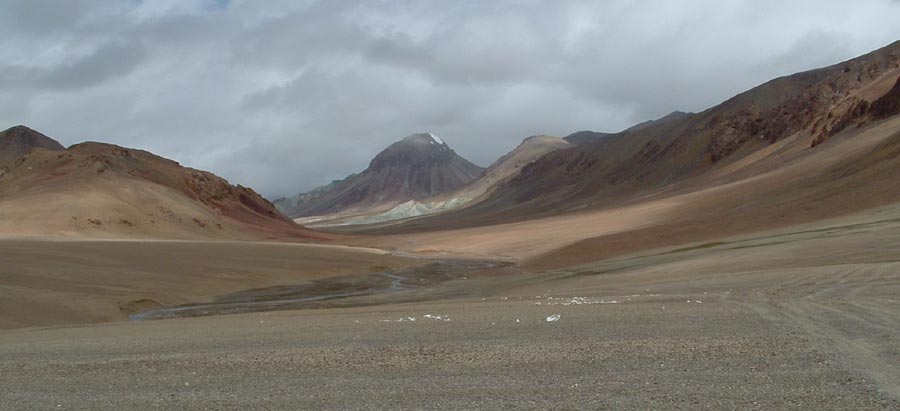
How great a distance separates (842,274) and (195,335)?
13.8 meters

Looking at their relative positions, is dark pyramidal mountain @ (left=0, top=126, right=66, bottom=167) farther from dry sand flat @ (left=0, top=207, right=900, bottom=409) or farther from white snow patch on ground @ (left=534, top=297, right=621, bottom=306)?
white snow patch on ground @ (left=534, top=297, right=621, bottom=306)

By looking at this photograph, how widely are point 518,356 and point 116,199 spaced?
59.9m

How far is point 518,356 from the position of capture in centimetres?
967

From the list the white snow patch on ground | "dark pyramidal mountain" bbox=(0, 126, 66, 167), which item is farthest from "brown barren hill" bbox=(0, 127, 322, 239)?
"dark pyramidal mountain" bbox=(0, 126, 66, 167)

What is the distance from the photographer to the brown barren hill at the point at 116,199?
53438mm

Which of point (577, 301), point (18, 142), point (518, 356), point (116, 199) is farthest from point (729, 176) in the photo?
point (18, 142)

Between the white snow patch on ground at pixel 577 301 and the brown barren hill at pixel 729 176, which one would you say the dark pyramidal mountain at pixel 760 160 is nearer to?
the brown barren hill at pixel 729 176

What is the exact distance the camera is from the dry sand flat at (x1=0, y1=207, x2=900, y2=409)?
7.60 m

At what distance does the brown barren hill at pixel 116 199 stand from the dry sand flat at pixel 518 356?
42190mm

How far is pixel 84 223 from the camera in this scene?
53781 mm

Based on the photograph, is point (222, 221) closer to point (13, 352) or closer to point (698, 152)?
point (13, 352)

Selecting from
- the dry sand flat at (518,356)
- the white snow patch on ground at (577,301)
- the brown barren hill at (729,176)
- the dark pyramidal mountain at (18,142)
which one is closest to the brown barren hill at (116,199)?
the brown barren hill at (729,176)

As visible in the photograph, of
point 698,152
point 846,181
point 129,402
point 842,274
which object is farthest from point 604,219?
point 698,152

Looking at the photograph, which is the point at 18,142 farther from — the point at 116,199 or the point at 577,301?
the point at 577,301
